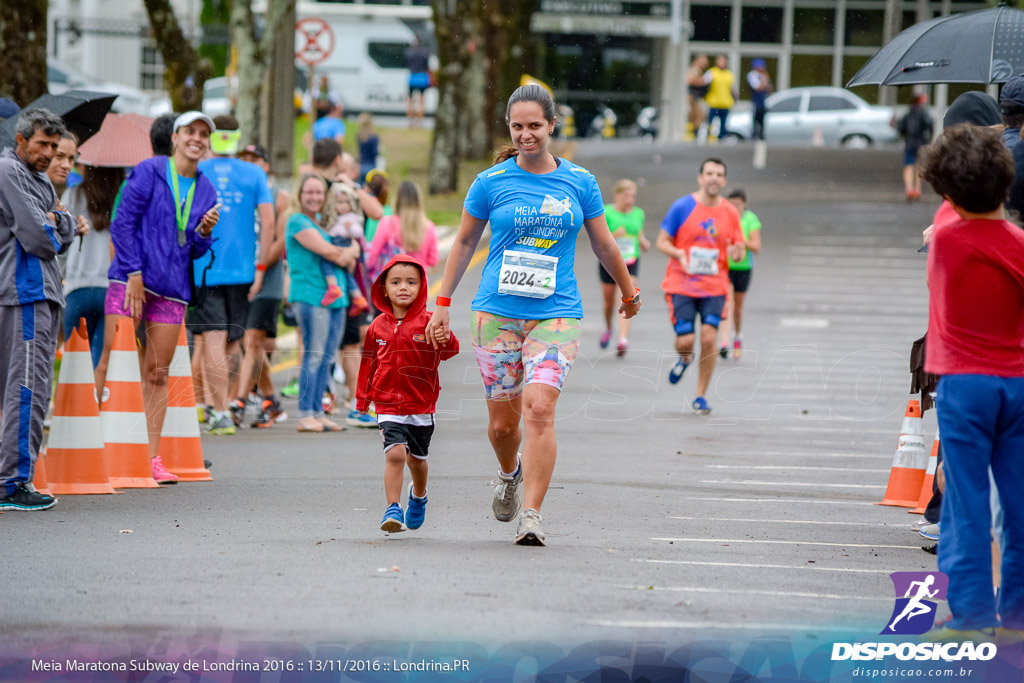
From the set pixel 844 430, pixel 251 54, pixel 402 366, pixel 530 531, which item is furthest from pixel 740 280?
pixel 530 531

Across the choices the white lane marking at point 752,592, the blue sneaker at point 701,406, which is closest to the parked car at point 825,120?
the blue sneaker at point 701,406

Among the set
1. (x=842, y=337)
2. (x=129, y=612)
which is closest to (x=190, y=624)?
(x=129, y=612)

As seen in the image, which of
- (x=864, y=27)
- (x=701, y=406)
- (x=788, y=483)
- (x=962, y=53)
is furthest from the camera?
(x=864, y=27)

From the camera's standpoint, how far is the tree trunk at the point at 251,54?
61.1ft

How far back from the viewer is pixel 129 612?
17.0 ft

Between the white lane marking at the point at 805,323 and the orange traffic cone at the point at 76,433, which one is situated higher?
the orange traffic cone at the point at 76,433

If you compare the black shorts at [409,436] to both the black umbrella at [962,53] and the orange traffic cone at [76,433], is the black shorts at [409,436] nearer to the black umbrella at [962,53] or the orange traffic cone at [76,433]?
the orange traffic cone at [76,433]

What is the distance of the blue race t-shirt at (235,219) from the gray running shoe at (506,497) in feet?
12.8

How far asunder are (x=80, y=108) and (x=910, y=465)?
5.33m

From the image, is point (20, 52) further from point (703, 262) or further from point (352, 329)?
point (703, 262)

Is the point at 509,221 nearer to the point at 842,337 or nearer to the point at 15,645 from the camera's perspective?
the point at 15,645

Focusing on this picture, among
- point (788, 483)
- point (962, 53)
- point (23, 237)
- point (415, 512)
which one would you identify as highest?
point (962, 53)

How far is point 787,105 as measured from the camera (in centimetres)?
3984

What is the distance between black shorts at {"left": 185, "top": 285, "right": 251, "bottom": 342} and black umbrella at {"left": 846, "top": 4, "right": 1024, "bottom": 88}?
4485 mm
